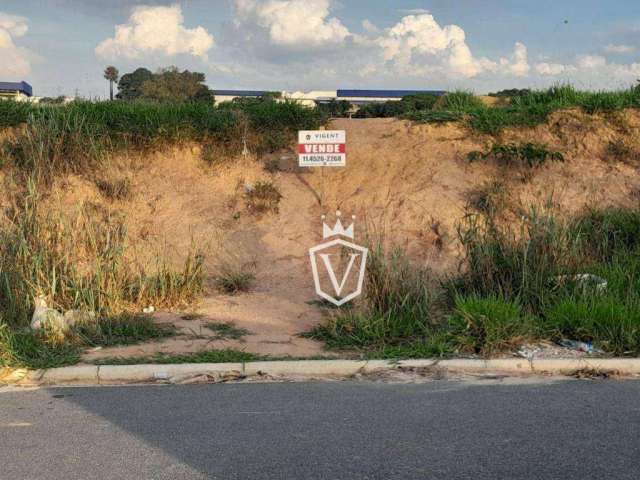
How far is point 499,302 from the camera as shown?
7.86 metres

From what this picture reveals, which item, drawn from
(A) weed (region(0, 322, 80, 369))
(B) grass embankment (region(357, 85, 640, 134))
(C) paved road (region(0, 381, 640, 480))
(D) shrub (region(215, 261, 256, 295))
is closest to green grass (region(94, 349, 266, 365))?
(A) weed (region(0, 322, 80, 369))

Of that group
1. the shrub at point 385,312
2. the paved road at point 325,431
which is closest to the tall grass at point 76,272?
the paved road at point 325,431

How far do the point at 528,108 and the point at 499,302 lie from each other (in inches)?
329

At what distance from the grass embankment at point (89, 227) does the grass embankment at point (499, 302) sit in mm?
2470

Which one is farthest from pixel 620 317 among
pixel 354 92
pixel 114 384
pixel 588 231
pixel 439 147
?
pixel 354 92

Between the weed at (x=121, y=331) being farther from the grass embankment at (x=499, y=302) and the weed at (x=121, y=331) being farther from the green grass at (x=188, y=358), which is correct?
the grass embankment at (x=499, y=302)

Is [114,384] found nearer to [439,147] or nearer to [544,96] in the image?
[439,147]

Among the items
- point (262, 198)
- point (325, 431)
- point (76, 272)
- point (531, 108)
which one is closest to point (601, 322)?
point (325, 431)

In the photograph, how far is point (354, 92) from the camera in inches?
2704

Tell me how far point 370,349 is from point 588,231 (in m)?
5.23

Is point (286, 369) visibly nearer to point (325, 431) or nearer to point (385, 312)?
point (385, 312)

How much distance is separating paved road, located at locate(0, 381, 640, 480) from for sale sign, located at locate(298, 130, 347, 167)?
22.4ft

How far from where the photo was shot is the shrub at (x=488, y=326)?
291 inches

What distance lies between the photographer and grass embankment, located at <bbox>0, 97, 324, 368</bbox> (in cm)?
817
